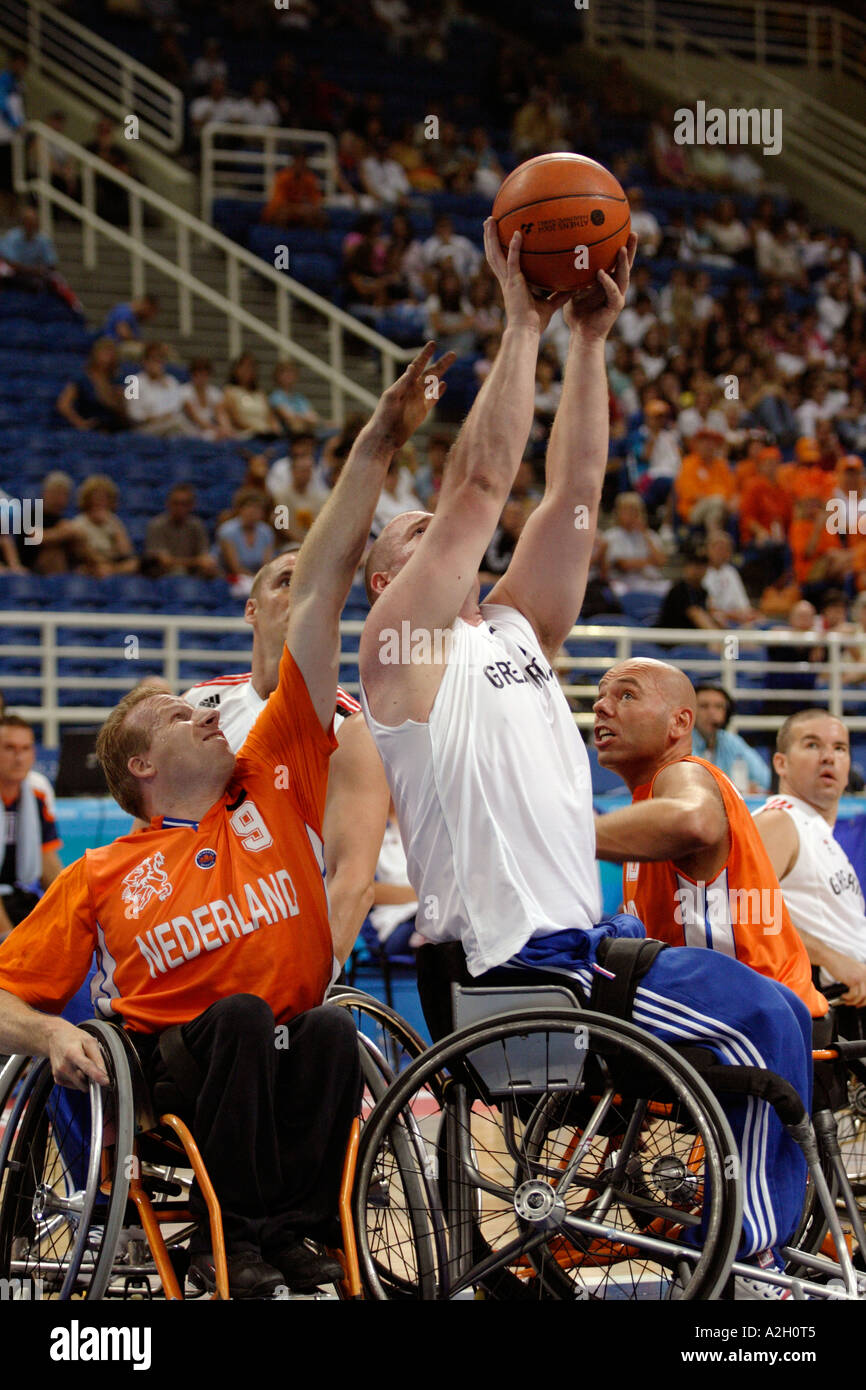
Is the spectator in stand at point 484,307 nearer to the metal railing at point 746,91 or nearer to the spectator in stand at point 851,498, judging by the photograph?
the spectator in stand at point 851,498

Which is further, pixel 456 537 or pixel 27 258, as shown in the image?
pixel 27 258

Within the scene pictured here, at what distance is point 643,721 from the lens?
11.0 feet

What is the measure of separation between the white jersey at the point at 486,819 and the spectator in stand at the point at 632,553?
A: 7.73 m

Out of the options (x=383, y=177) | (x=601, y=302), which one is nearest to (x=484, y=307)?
(x=383, y=177)

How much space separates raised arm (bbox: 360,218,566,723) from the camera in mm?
2684

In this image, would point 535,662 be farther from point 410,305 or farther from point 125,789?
point 410,305

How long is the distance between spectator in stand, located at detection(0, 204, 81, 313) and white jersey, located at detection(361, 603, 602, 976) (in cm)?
941

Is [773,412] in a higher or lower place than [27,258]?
lower

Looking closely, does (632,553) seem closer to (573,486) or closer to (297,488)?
(297,488)

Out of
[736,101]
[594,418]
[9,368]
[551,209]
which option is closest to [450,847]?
[594,418]

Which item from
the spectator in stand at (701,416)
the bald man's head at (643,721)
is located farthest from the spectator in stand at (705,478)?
the bald man's head at (643,721)

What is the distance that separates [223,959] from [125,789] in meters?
0.49

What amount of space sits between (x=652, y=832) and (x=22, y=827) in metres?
3.82
